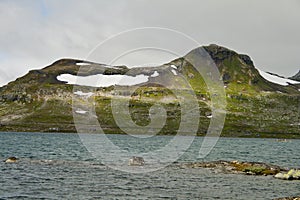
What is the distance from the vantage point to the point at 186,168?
56.0 metres

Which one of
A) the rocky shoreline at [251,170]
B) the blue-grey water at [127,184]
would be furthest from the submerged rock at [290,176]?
the blue-grey water at [127,184]

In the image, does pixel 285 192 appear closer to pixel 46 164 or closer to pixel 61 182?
pixel 61 182

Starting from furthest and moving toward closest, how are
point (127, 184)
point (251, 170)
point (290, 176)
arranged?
point (251, 170), point (290, 176), point (127, 184)

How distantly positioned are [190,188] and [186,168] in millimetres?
16620

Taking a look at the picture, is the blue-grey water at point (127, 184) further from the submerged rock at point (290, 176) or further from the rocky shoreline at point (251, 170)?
the rocky shoreline at point (251, 170)

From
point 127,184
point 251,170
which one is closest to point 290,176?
point 251,170

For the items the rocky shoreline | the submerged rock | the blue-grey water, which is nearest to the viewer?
the blue-grey water

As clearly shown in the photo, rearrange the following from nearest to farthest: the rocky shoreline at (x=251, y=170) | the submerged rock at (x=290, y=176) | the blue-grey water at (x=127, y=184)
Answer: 1. the blue-grey water at (x=127, y=184)
2. the submerged rock at (x=290, y=176)
3. the rocky shoreline at (x=251, y=170)

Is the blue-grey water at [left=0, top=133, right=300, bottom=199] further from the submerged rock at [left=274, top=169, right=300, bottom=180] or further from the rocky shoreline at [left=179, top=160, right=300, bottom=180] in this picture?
the rocky shoreline at [left=179, top=160, right=300, bottom=180]

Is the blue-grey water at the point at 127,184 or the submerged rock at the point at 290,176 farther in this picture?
the submerged rock at the point at 290,176

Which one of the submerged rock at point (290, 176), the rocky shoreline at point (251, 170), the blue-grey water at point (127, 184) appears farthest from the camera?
the rocky shoreline at point (251, 170)

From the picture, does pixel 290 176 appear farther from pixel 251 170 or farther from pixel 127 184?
pixel 127 184

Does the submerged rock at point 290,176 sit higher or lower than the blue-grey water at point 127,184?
lower

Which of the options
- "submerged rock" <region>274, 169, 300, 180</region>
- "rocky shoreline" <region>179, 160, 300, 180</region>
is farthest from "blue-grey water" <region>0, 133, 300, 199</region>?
"rocky shoreline" <region>179, 160, 300, 180</region>
